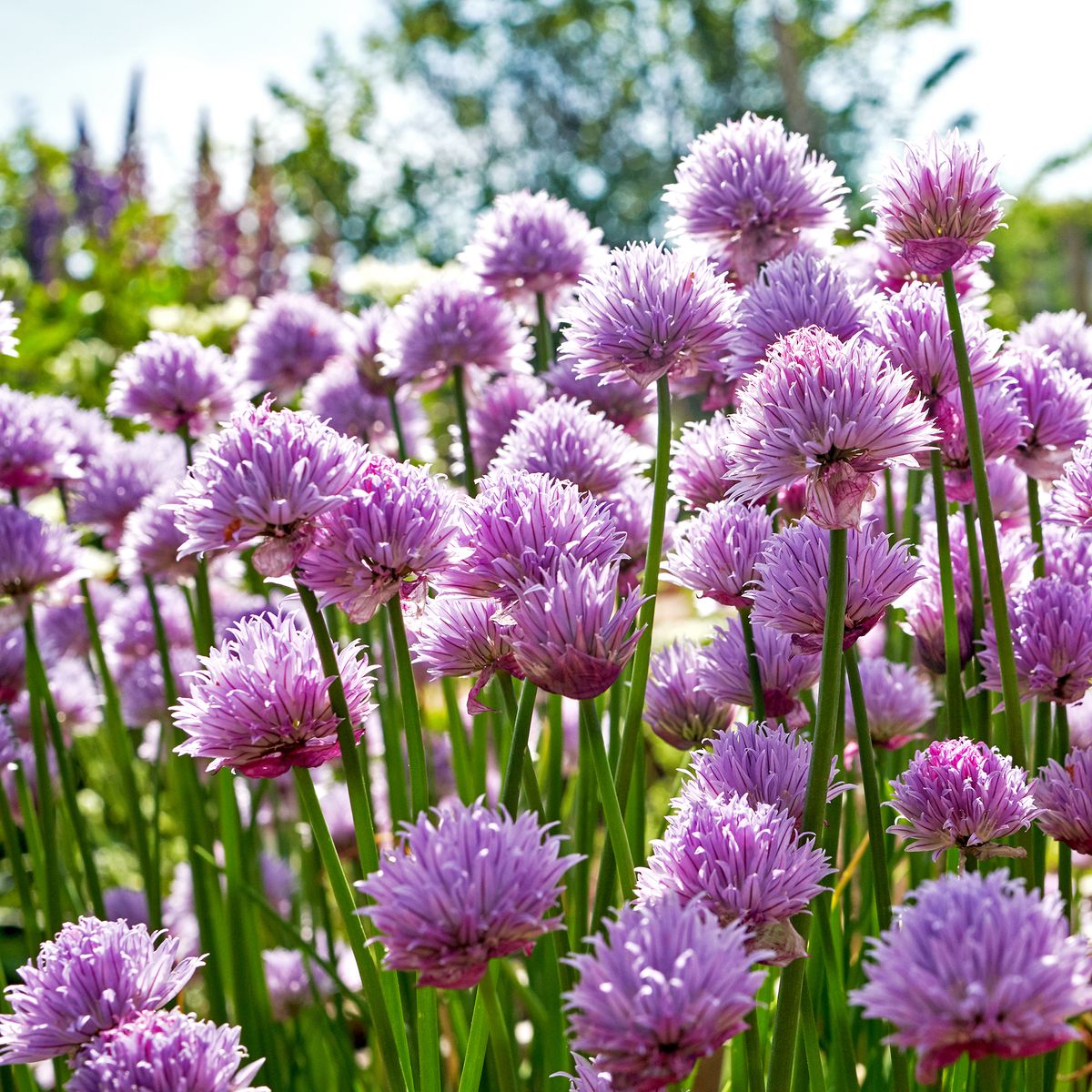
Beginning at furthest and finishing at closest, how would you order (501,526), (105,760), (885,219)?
(105,760) → (885,219) → (501,526)

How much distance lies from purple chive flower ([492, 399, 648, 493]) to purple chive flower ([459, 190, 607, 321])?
33cm

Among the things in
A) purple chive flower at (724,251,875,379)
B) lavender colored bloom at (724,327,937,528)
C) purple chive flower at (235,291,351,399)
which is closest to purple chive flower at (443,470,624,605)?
lavender colored bloom at (724,327,937,528)

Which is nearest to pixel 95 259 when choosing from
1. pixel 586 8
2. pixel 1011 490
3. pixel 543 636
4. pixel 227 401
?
pixel 227 401

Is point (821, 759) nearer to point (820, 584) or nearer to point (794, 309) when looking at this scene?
point (820, 584)

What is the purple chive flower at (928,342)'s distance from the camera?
0.92m

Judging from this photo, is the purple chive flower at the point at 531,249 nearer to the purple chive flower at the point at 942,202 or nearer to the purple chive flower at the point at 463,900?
the purple chive flower at the point at 942,202

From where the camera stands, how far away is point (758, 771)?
785 mm

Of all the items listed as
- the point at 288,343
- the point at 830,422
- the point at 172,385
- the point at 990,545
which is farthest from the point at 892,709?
the point at 288,343

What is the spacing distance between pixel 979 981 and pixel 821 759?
210 millimetres

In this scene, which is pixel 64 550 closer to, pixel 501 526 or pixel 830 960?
pixel 501 526

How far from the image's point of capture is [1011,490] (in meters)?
1.34

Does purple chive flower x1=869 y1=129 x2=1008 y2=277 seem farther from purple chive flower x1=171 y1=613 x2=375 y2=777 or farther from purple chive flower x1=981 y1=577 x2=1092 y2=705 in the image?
purple chive flower x1=171 y1=613 x2=375 y2=777

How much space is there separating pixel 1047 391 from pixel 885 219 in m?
0.28

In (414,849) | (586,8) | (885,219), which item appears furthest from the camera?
(586,8)
